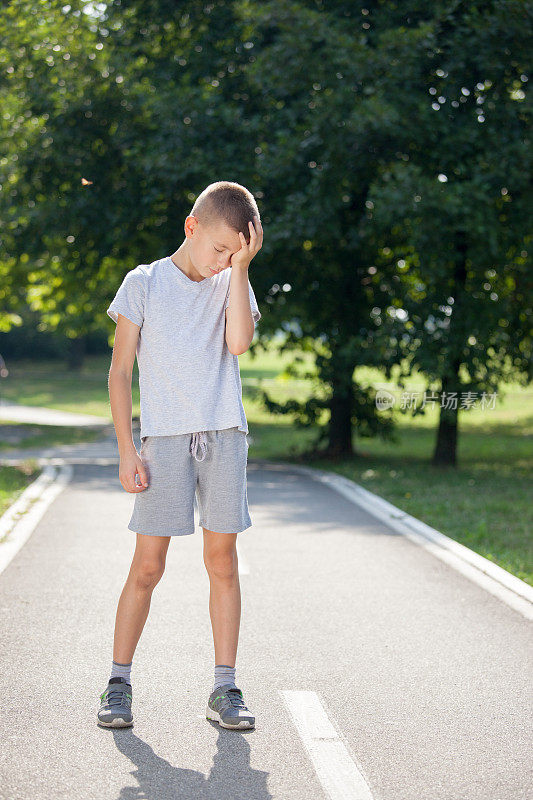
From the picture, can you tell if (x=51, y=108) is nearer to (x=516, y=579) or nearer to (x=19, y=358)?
(x=516, y=579)

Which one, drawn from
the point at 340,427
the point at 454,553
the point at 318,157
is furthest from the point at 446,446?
the point at 454,553

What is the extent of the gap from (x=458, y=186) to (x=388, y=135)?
1.67 meters

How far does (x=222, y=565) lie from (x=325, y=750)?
0.80 m

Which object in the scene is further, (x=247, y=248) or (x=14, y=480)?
(x=14, y=480)

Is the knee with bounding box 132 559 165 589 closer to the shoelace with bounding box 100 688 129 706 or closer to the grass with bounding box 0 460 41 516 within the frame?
the shoelace with bounding box 100 688 129 706

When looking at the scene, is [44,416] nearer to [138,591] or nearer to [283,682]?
[283,682]

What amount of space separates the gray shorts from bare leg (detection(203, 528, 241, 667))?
11 centimetres

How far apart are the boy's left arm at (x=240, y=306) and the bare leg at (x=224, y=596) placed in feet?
2.45

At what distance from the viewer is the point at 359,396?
745 inches

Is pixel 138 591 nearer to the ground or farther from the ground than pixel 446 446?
farther from the ground

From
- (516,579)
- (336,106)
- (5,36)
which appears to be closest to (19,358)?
(5,36)

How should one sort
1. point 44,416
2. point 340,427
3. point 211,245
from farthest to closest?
1. point 44,416
2. point 340,427
3. point 211,245

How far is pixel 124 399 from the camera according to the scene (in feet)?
13.0

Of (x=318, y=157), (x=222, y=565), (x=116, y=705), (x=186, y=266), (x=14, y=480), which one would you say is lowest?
(x=14, y=480)
